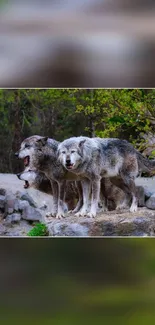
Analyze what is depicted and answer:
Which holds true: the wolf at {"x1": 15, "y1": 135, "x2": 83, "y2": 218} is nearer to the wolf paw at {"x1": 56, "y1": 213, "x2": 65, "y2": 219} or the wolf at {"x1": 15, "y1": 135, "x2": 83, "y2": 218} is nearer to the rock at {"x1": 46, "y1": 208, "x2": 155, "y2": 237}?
the wolf paw at {"x1": 56, "y1": 213, "x2": 65, "y2": 219}

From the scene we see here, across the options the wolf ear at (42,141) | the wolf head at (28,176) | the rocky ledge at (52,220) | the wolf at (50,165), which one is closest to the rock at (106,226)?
the rocky ledge at (52,220)

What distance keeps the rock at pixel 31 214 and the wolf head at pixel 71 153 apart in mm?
442

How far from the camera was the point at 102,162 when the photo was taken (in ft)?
16.7

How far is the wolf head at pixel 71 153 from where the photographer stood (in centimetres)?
499

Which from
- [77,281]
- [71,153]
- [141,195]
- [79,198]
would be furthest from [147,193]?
[77,281]

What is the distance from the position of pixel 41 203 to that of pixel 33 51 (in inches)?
48.5

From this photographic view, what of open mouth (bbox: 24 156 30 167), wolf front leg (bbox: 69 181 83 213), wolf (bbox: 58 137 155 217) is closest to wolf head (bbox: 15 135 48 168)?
open mouth (bbox: 24 156 30 167)

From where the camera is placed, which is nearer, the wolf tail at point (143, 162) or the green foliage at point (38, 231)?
the green foliage at point (38, 231)

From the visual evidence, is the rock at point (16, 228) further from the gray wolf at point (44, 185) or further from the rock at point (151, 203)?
the rock at point (151, 203)

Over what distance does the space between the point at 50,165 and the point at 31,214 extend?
44 cm

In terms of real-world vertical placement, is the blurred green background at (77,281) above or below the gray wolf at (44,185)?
below

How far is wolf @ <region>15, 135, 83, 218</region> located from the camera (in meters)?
5.02

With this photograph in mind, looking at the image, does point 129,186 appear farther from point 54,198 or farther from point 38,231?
point 38,231

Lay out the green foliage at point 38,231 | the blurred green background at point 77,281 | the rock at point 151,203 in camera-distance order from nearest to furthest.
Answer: the blurred green background at point 77,281, the green foliage at point 38,231, the rock at point 151,203
